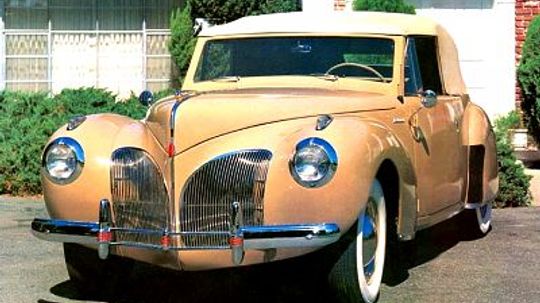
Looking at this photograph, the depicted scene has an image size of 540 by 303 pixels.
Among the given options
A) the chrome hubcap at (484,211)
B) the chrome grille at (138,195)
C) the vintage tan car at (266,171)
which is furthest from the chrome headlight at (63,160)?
the chrome hubcap at (484,211)

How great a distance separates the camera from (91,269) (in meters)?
5.88

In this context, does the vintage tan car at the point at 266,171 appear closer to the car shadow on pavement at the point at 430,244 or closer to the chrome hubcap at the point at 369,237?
the chrome hubcap at the point at 369,237

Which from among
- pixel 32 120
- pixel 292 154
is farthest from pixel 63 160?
pixel 32 120

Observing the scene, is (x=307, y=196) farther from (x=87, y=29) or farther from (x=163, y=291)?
(x=87, y=29)

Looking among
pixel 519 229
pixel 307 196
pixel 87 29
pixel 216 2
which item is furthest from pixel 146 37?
pixel 307 196

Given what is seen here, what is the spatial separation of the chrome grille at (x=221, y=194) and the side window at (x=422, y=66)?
1778 millimetres

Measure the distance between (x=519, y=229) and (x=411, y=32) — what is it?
8.08ft

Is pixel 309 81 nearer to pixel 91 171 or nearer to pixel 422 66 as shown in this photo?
pixel 422 66

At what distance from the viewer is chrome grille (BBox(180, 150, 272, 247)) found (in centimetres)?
514

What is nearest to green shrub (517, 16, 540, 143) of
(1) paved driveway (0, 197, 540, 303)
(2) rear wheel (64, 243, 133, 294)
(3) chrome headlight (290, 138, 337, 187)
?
(1) paved driveway (0, 197, 540, 303)

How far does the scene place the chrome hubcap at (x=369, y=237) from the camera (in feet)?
18.3

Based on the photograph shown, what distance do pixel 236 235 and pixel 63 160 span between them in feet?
3.89

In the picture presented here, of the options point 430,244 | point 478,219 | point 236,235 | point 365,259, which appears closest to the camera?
point 236,235

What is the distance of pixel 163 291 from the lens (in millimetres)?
6145
